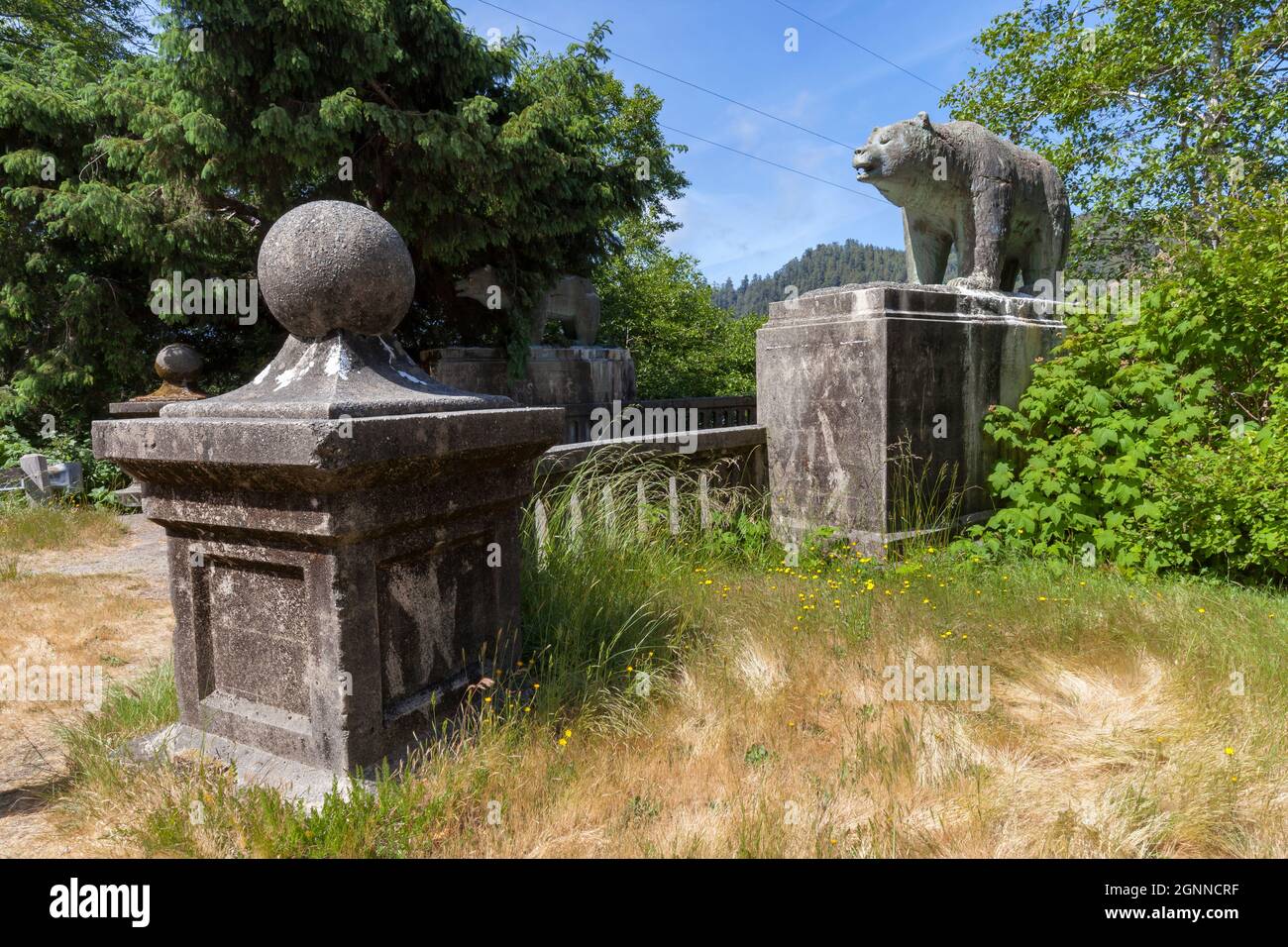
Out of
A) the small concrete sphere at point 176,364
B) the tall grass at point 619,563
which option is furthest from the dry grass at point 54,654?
the small concrete sphere at point 176,364

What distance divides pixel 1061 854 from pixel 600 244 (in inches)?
454

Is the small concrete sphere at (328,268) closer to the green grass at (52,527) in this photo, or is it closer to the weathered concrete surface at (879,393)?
the weathered concrete surface at (879,393)

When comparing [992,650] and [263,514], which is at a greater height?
[263,514]

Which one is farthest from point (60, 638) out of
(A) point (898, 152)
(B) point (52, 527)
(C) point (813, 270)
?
(C) point (813, 270)

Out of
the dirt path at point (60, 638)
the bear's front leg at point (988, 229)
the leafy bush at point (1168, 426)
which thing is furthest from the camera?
the bear's front leg at point (988, 229)

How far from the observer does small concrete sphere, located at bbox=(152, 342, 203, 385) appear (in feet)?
29.1

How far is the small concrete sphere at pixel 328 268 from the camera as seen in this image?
229 cm

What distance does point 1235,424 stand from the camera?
15.3 ft

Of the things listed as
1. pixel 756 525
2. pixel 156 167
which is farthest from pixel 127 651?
pixel 156 167

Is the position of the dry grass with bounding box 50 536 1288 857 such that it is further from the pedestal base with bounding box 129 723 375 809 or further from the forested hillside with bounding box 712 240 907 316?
the forested hillside with bounding box 712 240 907 316

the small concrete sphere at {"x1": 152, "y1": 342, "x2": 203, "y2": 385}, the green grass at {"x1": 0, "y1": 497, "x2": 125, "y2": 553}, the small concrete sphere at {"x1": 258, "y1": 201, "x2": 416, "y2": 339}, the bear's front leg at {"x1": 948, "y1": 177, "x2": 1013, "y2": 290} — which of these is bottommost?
the green grass at {"x1": 0, "y1": 497, "x2": 125, "y2": 553}

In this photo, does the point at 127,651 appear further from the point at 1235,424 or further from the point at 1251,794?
the point at 1235,424

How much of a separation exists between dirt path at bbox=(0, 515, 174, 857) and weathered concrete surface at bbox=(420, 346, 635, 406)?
486cm

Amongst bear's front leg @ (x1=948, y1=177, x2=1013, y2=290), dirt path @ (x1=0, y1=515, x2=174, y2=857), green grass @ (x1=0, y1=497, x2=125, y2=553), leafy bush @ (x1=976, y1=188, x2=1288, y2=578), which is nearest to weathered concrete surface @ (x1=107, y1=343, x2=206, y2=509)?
green grass @ (x1=0, y1=497, x2=125, y2=553)
